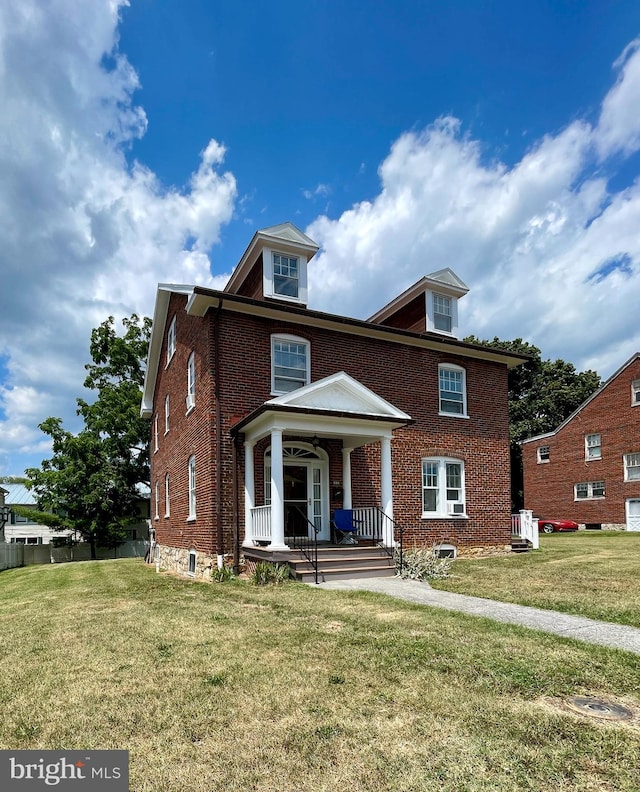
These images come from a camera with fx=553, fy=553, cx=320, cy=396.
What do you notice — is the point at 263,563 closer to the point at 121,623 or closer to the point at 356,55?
the point at 121,623

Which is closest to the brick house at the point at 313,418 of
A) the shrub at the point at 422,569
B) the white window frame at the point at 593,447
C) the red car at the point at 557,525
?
the shrub at the point at 422,569

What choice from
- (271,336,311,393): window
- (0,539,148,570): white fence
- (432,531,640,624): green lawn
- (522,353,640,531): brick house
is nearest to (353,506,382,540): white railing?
(432,531,640,624): green lawn

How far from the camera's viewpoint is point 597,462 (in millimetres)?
33094

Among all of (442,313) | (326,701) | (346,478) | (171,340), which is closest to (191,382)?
(171,340)

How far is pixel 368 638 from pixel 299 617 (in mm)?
1523

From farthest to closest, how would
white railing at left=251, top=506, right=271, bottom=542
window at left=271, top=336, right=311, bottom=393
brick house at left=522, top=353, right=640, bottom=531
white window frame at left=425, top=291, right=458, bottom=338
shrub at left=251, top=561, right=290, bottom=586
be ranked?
brick house at left=522, top=353, right=640, bottom=531 < white window frame at left=425, top=291, right=458, bottom=338 < window at left=271, top=336, right=311, bottom=393 < white railing at left=251, top=506, right=271, bottom=542 < shrub at left=251, top=561, right=290, bottom=586

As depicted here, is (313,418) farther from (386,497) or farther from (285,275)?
A: (285,275)

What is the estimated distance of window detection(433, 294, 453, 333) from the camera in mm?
17734

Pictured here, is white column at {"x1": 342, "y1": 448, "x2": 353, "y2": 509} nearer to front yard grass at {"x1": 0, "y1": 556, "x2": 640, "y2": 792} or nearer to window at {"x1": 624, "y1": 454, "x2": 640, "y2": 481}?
front yard grass at {"x1": 0, "y1": 556, "x2": 640, "y2": 792}

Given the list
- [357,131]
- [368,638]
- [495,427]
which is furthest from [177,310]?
[368,638]

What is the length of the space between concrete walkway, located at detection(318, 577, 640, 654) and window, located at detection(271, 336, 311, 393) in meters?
5.41

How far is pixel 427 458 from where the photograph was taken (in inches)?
627

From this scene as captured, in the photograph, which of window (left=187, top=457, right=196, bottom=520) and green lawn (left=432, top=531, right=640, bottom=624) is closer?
green lawn (left=432, top=531, right=640, bottom=624)

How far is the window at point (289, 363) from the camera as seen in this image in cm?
1411
